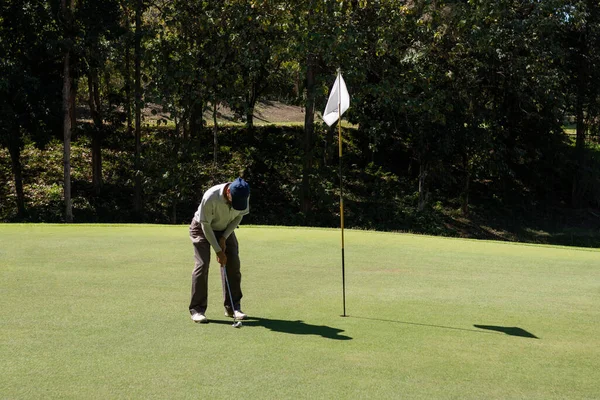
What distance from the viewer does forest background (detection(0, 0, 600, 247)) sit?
2745 centimetres

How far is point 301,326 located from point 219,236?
1428 mm

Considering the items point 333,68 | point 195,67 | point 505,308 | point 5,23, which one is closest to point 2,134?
point 5,23

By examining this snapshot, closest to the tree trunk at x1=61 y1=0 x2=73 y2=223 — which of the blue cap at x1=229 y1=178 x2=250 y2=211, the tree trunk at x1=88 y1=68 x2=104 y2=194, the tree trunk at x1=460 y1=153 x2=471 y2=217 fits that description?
the tree trunk at x1=88 y1=68 x2=104 y2=194

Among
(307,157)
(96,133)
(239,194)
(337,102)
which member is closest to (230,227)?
(239,194)

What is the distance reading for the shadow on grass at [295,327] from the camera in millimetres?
7193

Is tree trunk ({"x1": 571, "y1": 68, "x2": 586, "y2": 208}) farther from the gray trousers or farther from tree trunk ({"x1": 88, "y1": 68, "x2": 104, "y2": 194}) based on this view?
the gray trousers

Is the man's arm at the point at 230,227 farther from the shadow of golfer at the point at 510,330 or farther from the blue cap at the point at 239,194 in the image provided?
the shadow of golfer at the point at 510,330

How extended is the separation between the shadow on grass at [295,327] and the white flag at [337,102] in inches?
96.4

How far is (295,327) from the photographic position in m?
7.48

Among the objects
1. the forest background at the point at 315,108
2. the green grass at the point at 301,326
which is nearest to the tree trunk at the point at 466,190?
the forest background at the point at 315,108

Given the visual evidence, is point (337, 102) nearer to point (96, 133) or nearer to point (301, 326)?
point (301, 326)

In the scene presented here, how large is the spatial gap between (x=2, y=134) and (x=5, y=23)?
3.95 metres

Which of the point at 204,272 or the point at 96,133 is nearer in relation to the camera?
the point at 204,272

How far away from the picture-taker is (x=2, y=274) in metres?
10.1
